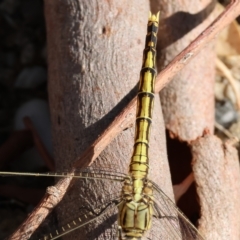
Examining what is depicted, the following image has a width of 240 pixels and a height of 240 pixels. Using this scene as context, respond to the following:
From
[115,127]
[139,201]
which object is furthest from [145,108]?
[139,201]

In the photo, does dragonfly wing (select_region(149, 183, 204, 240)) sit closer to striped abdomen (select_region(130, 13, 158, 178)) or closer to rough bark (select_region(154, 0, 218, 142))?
striped abdomen (select_region(130, 13, 158, 178))

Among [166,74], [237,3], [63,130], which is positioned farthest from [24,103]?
[237,3]

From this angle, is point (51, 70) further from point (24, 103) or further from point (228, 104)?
point (228, 104)

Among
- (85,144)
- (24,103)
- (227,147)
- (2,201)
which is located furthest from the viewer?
(24,103)

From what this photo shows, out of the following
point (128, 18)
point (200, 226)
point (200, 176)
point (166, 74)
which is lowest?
point (200, 226)

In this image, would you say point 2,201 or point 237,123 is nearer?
point 2,201

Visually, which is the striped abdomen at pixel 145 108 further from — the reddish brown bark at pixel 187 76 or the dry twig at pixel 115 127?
the reddish brown bark at pixel 187 76

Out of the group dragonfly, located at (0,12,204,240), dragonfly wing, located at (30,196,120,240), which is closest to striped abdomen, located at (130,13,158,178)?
dragonfly, located at (0,12,204,240)
